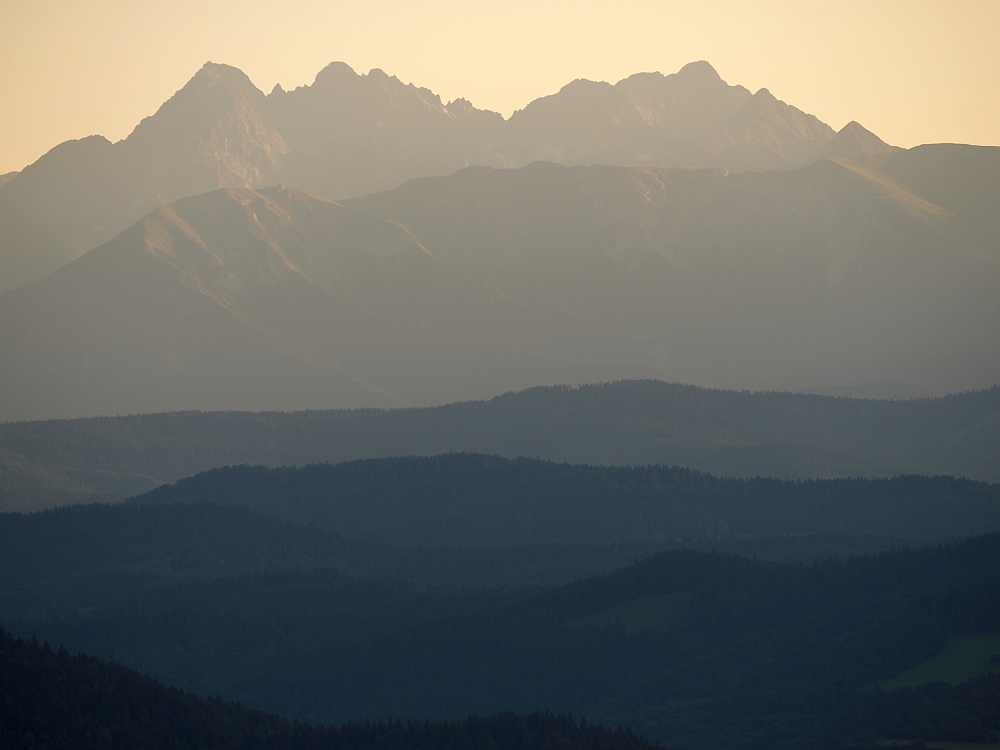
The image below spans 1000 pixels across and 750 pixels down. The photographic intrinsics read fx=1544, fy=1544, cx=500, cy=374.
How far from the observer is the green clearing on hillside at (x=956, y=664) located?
14050 centimetres

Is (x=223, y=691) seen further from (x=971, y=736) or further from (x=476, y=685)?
(x=971, y=736)

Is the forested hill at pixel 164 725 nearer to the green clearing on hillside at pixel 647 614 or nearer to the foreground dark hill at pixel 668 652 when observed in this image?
the foreground dark hill at pixel 668 652

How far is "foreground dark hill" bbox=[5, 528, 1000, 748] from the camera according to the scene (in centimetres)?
15438

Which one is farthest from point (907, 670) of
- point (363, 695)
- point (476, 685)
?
point (363, 695)

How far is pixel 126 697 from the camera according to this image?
5133 inches

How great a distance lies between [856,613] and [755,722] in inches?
1136

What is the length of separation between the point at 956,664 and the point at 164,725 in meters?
72.7

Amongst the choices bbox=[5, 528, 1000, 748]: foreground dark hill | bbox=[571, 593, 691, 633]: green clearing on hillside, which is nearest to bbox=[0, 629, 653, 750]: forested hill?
bbox=[5, 528, 1000, 748]: foreground dark hill

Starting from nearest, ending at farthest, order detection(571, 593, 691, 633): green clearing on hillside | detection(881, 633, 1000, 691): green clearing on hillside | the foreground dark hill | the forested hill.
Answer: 1. the forested hill
2. detection(881, 633, 1000, 691): green clearing on hillside
3. the foreground dark hill
4. detection(571, 593, 691, 633): green clearing on hillside

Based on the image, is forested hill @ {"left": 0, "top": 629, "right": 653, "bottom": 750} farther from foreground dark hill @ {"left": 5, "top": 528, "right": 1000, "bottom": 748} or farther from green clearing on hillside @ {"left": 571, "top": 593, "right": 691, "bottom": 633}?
green clearing on hillside @ {"left": 571, "top": 593, "right": 691, "bottom": 633}

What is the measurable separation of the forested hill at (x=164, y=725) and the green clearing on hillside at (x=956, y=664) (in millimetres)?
31828

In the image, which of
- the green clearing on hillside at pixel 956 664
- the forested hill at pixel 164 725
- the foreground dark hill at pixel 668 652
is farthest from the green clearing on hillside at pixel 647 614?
the forested hill at pixel 164 725

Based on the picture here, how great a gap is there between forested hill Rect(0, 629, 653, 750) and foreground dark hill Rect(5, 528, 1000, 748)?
27.5m

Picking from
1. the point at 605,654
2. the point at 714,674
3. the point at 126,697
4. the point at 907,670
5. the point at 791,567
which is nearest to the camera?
the point at 126,697
